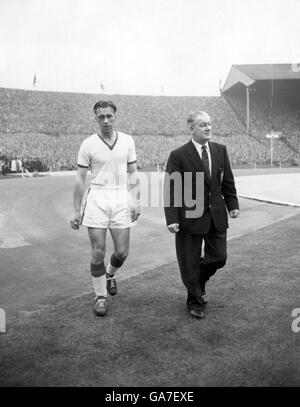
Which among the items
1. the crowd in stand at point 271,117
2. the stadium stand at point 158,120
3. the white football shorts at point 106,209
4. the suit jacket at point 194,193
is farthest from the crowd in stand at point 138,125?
the suit jacket at point 194,193

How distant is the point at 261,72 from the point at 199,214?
5514 cm

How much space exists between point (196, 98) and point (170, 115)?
629cm

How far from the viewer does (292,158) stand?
1980 inches

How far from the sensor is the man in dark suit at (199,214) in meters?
4.20

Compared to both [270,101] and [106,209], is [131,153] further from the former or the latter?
[270,101]

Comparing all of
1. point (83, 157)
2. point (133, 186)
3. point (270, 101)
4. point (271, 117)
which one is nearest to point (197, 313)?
point (133, 186)

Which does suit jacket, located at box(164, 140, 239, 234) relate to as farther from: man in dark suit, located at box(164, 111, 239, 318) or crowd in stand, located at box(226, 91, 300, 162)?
crowd in stand, located at box(226, 91, 300, 162)

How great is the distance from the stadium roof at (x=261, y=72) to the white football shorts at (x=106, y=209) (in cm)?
5299

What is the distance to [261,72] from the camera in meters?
55.1

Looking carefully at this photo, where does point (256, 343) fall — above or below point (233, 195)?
below

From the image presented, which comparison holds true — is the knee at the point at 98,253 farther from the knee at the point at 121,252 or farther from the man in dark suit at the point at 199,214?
the man in dark suit at the point at 199,214
